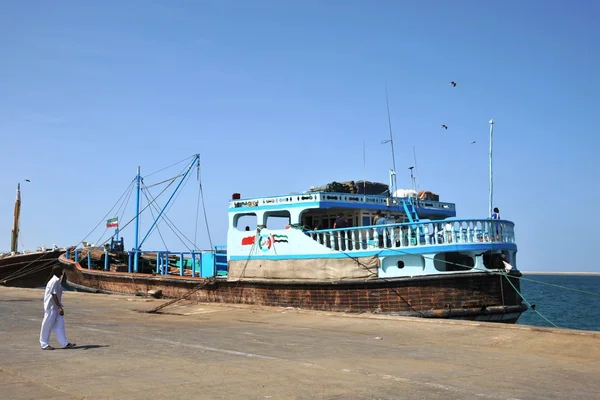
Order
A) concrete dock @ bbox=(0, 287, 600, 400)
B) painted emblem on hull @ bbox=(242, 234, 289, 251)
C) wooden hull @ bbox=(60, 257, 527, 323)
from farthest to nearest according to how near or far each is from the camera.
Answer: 1. painted emblem on hull @ bbox=(242, 234, 289, 251)
2. wooden hull @ bbox=(60, 257, 527, 323)
3. concrete dock @ bbox=(0, 287, 600, 400)

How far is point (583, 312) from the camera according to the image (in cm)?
4003

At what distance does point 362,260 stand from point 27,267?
24052 mm

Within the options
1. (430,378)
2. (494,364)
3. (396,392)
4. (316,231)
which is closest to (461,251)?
(316,231)

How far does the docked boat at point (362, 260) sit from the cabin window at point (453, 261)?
3cm

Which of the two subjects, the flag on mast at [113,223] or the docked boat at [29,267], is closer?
the flag on mast at [113,223]

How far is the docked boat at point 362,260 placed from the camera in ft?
47.6

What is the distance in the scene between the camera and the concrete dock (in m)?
6.17

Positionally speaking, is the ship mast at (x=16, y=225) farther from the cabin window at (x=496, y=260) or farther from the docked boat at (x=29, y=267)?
the cabin window at (x=496, y=260)

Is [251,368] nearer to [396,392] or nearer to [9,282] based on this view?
[396,392]

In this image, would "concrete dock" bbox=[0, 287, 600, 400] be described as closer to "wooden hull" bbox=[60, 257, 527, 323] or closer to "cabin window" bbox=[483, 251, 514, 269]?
"wooden hull" bbox=[60, 257, 527, 323]

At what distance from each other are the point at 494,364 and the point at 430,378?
62.9 inches

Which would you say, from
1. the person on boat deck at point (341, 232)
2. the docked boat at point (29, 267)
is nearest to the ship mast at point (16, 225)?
the docked boat at point (29, 267)

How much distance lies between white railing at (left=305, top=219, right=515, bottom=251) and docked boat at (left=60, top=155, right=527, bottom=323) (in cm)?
3

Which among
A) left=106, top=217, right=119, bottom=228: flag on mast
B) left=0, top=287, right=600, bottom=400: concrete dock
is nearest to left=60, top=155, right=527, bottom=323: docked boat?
left=0, top=287, right=600, bottom=400: concrete dock
